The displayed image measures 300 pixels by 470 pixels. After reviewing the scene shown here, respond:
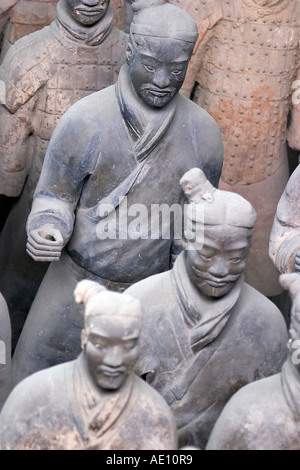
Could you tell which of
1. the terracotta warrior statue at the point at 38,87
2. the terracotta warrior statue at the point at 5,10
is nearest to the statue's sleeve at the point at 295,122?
the terracotta warrior statue at the point at 38,87

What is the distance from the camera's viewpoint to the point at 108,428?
316cm

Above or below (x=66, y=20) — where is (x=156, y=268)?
below

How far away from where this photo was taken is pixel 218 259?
11.4 feet

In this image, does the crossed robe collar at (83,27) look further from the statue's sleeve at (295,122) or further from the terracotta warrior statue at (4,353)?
the terracotta warrior statue at (4,353)

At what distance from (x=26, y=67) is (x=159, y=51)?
106 centimetres

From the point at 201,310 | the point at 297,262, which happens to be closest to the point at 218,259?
the point at 201,310

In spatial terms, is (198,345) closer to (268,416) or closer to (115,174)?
(268,416)

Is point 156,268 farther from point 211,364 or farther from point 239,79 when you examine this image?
point 239,79

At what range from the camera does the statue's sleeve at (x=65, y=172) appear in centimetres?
408

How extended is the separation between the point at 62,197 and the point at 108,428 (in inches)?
46.4

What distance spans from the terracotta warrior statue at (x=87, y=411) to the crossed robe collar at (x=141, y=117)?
989mm

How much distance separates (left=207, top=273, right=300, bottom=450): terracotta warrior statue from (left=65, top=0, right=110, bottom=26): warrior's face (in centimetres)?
177

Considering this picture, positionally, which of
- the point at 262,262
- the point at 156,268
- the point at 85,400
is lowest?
the point at 262,262

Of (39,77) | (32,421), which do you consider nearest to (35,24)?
(39,77)
